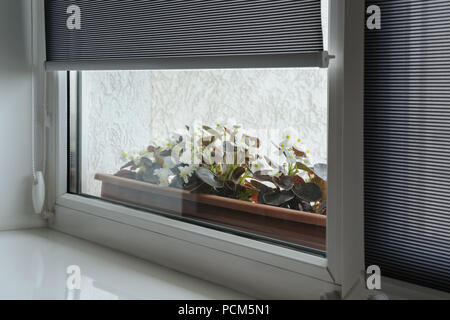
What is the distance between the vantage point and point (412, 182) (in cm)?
85

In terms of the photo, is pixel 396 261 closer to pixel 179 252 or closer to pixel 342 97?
pixel 342 97

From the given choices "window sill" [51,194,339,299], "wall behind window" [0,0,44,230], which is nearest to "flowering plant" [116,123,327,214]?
"window sill" [51,194,339,299]

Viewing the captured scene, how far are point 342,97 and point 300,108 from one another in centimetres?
13

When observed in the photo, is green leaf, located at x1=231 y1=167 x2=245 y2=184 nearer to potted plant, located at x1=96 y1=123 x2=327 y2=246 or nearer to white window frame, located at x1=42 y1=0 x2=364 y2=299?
potted plant, located at x1=96 y1=123 x2=327 y2=246

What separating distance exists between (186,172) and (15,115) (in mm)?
675

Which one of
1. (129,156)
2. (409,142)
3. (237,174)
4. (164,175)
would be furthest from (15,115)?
(409,142)

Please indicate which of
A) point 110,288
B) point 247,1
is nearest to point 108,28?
point 247,1

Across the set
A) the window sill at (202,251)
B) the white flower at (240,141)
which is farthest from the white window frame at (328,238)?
the white flower at (240,141)

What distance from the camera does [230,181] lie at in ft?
3.83

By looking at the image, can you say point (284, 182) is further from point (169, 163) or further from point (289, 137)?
point (169, 163)

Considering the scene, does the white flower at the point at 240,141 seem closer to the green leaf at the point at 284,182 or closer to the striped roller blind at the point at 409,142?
the green leaf at the point at 284,182

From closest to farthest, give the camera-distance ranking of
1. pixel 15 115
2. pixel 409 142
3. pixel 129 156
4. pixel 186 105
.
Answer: pixel 409 142 < pixel 186 105 < pixel 129 156 < pixel 15 115

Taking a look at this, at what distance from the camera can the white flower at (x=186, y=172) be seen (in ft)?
4.09

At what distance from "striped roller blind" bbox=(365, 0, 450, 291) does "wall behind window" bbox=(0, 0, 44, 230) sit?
45.2 inches
